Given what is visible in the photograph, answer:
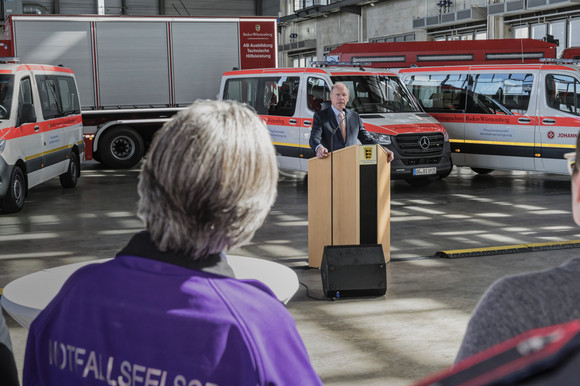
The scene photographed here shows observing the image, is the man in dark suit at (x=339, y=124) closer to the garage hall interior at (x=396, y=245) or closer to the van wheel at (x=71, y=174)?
the garage hall interior at (x=396, y=245)

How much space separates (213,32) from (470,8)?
29.5 feet

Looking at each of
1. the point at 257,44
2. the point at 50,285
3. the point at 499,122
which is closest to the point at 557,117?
the point at 499,122

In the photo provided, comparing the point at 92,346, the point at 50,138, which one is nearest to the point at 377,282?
the point at 92,346

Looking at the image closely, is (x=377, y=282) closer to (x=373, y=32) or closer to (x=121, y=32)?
(x=121, y=32)

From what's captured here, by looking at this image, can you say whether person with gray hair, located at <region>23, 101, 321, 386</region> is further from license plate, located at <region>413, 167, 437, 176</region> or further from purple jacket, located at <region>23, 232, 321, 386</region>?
license plate, located at <region>413, 167, 437, 176</region>

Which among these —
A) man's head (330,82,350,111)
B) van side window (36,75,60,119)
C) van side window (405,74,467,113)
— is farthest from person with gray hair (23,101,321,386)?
van side window (405,74,467,113)

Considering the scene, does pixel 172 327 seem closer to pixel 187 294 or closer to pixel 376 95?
pixel 187 294

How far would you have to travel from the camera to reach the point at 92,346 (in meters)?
1.37

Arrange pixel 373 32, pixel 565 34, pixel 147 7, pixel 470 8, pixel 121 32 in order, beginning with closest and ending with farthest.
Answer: pixel 121 32 → pixel 565 34 → pixel 470 8 → pixel 373 32 → pixel 147 7

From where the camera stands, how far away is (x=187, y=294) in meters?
1.30

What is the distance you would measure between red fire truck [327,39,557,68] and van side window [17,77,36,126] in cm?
727

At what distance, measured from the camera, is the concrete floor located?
4.57 metres

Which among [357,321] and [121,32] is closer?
[357,321]

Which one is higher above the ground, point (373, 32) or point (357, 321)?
point (373, 32)
